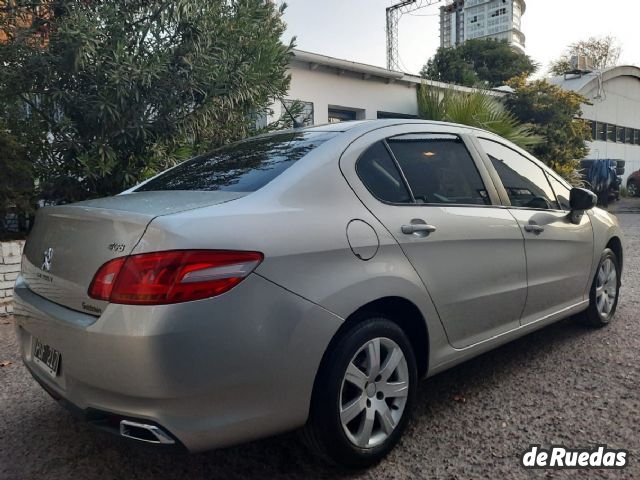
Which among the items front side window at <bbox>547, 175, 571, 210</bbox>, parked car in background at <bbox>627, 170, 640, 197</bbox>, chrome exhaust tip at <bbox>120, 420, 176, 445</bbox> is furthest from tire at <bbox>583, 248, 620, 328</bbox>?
parked car in background at <bbox>627, 170, 640, 197</bbox>

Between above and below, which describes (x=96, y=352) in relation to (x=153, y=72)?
below

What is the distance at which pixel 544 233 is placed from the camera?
3.32 meters

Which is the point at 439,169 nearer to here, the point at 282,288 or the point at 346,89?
the point at 282,288

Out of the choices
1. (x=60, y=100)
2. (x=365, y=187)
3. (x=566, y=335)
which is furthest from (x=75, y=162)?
(x=566, y=335)

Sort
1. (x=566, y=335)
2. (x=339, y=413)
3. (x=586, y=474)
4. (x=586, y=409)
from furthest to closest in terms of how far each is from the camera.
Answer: (x=566, y=335)
(x=586, y=409)
(x=586, y=474)
(x=339, y=413)

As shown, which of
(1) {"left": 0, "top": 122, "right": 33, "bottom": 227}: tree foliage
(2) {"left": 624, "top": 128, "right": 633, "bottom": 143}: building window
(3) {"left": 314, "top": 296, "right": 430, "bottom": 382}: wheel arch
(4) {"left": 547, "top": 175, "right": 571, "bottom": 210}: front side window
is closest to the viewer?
(3) {"left": 314, "top": 296, "right": 430, "bottom": 382}: wheel arch

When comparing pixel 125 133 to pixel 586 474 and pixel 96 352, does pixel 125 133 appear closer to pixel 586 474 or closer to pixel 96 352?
pixel 96 352

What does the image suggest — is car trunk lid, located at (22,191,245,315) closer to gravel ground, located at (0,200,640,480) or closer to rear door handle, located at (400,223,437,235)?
gravel ground, located at (0,200,640,480)

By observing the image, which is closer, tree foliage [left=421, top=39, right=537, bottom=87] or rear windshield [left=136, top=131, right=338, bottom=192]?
rear windshield [left=136, top=131, right=338, bottom=192]

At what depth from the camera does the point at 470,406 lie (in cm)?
289

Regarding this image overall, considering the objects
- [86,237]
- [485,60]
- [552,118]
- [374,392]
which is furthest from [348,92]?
[485,60]

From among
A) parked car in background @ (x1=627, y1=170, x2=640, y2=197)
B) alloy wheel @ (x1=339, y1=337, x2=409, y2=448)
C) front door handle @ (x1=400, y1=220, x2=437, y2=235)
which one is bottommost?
parked car in background @ (x1=627, y1=170, x2=640, y2=197)

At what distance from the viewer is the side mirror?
11.9 ft

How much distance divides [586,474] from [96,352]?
2063 mm
